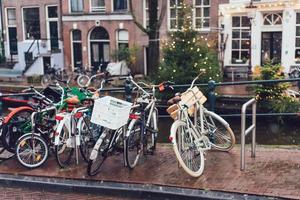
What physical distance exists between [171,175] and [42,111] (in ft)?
6.14

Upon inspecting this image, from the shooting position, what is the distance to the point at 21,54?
2798 cm

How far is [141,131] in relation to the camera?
5625 mm

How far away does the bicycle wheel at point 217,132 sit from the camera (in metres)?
Result: 6.04

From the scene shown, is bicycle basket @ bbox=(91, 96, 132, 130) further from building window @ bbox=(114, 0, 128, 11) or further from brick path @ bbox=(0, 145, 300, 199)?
building window @ bbox=(114, 0, 128, 11)

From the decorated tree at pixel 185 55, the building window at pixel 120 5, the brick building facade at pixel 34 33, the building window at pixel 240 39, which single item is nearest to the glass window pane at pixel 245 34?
the building window at pixel 240 39

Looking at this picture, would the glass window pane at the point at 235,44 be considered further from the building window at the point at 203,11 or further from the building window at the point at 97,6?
the building window at the point at 97,6

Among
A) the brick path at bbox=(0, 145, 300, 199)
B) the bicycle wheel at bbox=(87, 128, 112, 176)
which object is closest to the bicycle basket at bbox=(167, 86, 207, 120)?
the brick path at bbox=(0, 145, 300, 199)

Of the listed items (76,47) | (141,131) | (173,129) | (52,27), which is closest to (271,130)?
(141,131)

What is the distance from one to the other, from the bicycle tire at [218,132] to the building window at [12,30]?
80.0ft

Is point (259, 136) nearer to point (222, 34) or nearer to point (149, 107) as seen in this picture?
point (149, 107)

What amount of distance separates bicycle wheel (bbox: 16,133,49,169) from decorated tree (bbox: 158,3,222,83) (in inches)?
384

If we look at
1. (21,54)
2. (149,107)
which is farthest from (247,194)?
(21,54)

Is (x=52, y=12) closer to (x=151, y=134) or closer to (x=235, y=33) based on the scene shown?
(x=235, y=33)

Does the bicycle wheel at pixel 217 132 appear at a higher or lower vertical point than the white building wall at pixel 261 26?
A: lower
